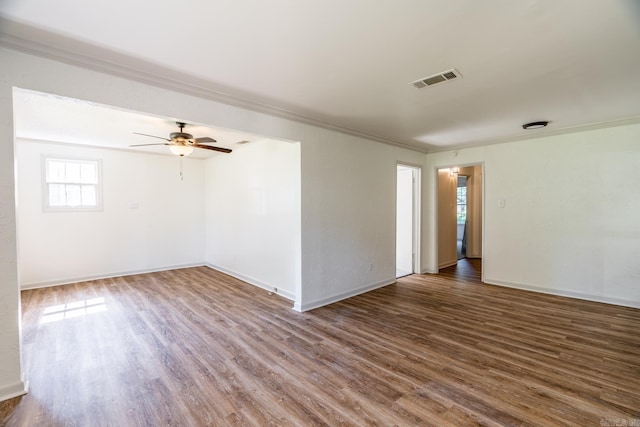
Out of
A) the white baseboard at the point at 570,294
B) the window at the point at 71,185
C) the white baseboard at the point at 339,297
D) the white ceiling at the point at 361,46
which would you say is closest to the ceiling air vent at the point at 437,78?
the white ceiling at the point at 361,46

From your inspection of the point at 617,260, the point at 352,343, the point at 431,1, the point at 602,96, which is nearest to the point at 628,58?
the point at 602,96

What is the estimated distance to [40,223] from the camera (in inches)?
197

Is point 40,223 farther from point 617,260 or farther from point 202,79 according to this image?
point 617,260

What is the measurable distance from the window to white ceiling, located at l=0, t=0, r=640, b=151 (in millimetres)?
4195

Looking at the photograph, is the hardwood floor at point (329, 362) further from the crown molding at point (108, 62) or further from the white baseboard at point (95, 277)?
the crown molding at point (108, 62)

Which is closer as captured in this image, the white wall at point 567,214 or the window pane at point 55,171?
the white wall at point 567,214

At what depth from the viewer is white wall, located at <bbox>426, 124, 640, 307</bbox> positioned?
396cm

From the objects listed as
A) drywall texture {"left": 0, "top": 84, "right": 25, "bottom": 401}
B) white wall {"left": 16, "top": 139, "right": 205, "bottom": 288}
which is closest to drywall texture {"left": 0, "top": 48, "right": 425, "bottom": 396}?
drywall texture {"left": 0, "top": 84, "right": 25, "bottom": 401}

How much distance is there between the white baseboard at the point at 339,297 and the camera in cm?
387

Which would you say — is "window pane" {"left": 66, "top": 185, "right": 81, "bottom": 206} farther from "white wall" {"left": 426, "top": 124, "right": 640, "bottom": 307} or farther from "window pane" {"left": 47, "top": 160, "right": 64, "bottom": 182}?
"white wall" {"left": 426, "top": 124, "right": 640, "bottom": 307}

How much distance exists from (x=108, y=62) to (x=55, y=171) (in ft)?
14.0

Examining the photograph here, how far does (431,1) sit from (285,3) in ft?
2.80

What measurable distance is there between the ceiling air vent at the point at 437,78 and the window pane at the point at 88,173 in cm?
606

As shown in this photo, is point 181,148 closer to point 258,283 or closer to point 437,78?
point 258,283
